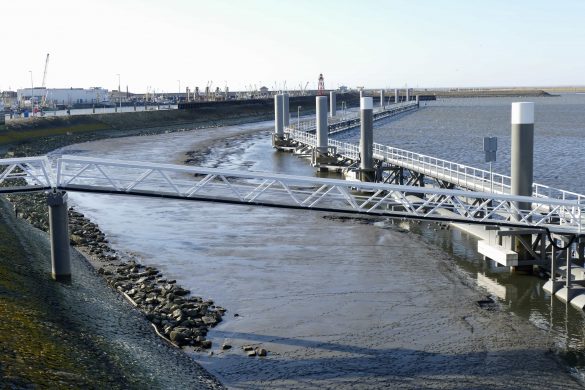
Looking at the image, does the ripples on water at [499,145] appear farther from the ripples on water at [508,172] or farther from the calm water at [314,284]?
the calm water at [314,284]

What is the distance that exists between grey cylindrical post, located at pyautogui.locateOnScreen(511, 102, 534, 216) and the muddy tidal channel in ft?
11.7

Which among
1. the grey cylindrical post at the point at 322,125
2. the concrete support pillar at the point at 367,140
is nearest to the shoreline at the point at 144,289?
the concrete support pillar at the point at 367,140

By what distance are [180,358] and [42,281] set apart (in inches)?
240

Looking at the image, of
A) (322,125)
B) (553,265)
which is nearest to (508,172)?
(322,125)

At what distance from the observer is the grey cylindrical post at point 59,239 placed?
2245 cm

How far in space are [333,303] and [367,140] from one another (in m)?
23.6

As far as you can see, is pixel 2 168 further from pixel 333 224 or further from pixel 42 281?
pixel 42 281

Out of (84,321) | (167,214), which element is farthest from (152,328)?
(167,214)

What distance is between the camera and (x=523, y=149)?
24891 mm

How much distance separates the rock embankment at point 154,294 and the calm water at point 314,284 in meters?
0.56

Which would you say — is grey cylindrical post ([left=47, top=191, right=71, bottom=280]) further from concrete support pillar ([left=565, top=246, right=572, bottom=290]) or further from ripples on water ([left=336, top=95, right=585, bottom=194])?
ripples on water ([left=336, top=95, right=585, bottom=194])

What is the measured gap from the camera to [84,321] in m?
18.8

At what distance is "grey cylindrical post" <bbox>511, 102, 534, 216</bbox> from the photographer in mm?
24859

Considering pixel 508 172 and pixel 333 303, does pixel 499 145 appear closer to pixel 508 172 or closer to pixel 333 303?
pixel 508 172
